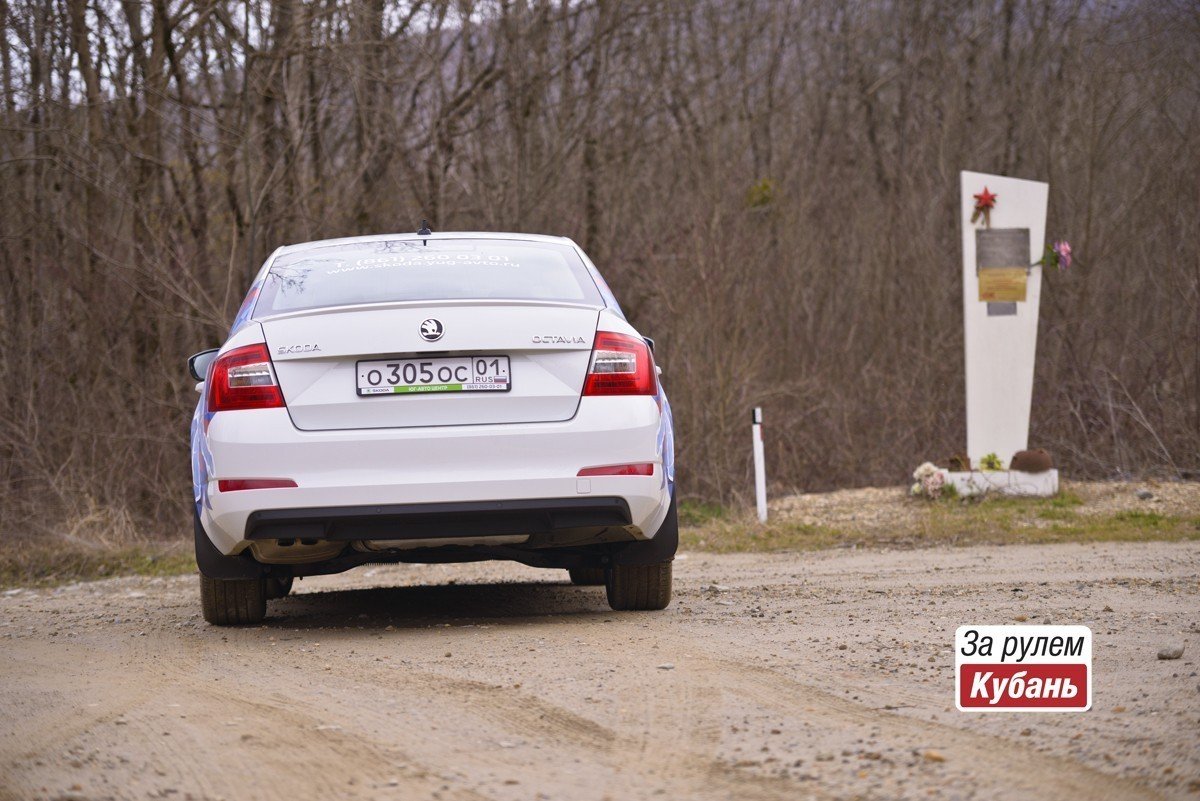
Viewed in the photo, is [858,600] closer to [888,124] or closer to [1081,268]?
[1081,268]

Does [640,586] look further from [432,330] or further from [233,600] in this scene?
[233,600]

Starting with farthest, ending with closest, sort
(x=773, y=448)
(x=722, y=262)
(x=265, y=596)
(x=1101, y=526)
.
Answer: (x=773, y=448)
(x=722, y=262)
(x=1101, y=526)
(x=265, y=596)

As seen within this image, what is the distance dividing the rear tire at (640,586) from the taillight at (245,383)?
1843 millimetres

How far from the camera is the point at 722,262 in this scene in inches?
671

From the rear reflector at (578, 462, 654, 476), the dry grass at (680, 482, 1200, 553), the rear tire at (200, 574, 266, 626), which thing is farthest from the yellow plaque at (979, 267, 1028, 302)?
the rear tire at (200, 574, 266, 626)

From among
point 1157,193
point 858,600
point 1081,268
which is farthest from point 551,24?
point 858,600

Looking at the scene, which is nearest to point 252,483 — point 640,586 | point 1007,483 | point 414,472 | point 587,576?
point 414,472

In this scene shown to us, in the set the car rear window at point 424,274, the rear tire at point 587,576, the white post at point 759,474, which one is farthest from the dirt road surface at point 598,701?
the white post at point 759,474

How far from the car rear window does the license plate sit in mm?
389

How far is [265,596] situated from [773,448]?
38.9ft

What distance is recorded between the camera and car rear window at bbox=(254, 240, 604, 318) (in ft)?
21.3

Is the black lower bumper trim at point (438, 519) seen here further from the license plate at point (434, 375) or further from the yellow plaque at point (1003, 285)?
the yellow plaque at point (1003, 285)

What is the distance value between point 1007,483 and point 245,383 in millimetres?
9080

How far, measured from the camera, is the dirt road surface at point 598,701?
12.3ft
